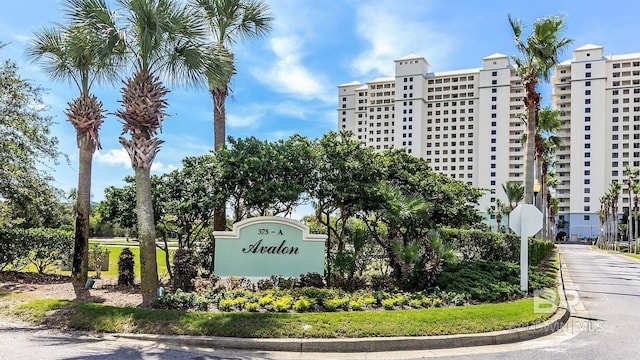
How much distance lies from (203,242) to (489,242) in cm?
1207

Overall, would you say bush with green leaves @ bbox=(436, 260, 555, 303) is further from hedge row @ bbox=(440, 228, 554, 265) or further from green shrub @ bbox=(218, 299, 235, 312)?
green shrub @ bbox=(218, 299, 235, 312)

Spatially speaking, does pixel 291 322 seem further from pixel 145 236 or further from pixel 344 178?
pixel 344 178

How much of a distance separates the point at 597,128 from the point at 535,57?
4359 inches

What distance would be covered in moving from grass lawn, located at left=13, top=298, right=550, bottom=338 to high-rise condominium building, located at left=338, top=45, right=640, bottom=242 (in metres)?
107

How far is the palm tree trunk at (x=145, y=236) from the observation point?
1224 centimetres

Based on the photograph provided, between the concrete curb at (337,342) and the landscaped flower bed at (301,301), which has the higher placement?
the landscaped flower bed at (301,301)

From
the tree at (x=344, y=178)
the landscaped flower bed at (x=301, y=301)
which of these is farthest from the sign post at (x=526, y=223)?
the tree at (x=344, y=178)

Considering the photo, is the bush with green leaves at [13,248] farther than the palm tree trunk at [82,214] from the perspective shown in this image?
Yes

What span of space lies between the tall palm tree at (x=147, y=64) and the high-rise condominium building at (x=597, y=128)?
123 metres

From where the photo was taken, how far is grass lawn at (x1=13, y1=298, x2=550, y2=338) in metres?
9.17

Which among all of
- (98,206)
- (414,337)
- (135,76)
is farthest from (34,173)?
(414,337)

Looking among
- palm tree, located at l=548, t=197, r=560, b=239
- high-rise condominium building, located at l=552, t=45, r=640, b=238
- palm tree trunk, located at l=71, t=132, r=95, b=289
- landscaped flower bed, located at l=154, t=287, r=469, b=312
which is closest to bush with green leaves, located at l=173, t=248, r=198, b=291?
landscaped flower bed, located at l=154, t=287, r=469, b=312

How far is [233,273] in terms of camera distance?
1430 centimetres

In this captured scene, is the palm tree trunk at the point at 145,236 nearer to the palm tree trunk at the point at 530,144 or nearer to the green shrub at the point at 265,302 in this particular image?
the green shrub at the point at 265,302
